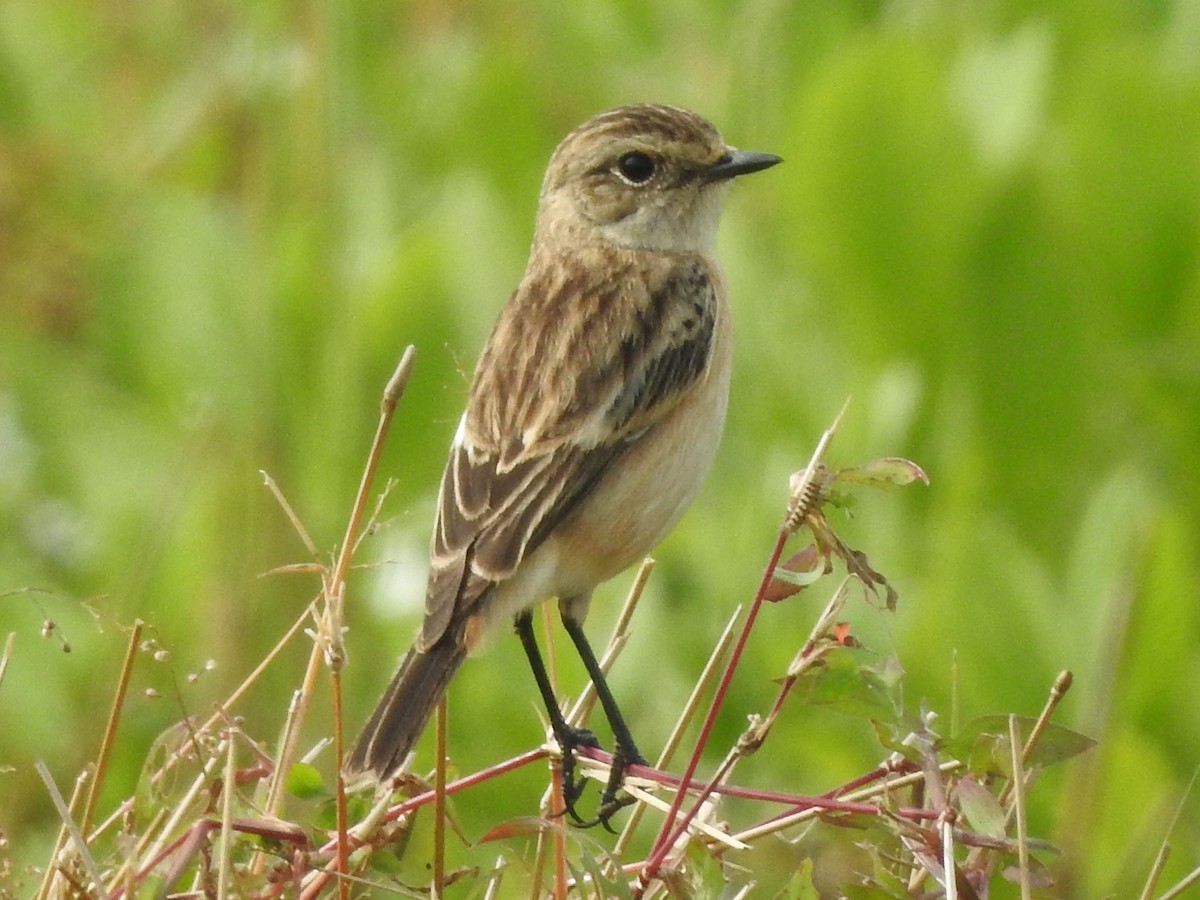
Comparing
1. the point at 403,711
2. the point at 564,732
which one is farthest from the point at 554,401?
the point at 403,711

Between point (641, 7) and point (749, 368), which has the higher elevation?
point (641, 7)

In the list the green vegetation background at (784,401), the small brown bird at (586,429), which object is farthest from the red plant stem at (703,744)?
the green vegetation background at (784,401)

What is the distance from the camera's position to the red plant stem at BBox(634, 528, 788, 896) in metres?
3.27

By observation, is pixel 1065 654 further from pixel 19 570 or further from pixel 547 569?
pixel 19 570

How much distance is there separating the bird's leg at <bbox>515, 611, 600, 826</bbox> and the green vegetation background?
2.53 ft

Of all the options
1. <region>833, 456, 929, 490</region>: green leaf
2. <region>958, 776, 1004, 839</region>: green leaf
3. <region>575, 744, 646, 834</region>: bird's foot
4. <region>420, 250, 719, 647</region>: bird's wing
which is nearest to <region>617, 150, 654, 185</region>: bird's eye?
<region>420, 250, 719, 647</region>: bird's wing

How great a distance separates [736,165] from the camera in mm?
5648

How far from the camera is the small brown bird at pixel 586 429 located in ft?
14.9

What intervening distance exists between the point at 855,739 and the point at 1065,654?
0.70m

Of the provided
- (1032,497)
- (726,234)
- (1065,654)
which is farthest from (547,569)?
(726,234)

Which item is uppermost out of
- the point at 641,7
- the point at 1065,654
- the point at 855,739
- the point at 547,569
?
the point at 641,7

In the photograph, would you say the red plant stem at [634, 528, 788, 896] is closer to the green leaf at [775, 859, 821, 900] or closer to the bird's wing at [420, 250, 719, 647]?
the green leaf at [775, 859, 821, 900]

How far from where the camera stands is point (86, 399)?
7227 mm

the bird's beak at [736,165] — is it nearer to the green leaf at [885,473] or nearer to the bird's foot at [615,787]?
the bird's foot at [615,787]
